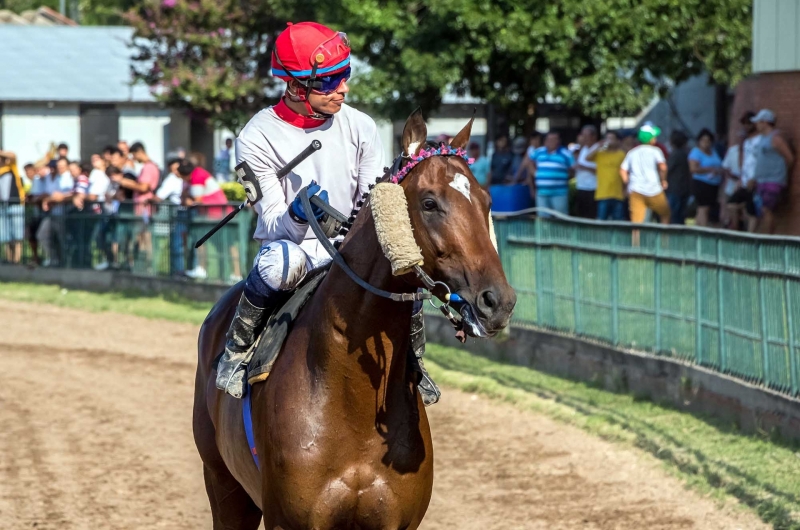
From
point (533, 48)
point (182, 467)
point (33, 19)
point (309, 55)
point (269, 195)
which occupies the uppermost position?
point (33, 19)

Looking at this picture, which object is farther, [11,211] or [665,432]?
[11,211]

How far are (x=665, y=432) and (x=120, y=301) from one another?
10869mm

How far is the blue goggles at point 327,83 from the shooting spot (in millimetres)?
5012

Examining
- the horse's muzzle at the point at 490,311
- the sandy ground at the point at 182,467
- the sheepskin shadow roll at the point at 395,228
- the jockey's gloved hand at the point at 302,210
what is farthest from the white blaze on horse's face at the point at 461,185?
the sandy ground at the point at 182,467

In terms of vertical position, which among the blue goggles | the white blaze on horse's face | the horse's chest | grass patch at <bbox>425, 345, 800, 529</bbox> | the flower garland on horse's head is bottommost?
grass patch at <bbox>425, 345, 800, 529</bbox>

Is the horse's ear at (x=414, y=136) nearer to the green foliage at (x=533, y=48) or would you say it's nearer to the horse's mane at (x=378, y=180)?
the horse's mane at (x=378, y=180)

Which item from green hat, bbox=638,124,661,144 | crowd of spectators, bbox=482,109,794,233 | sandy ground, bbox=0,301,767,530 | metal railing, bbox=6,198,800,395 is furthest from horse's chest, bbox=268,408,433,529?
green hat, bbox=638,124,661,144

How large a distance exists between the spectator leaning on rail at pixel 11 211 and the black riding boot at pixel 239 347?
16.9 meters

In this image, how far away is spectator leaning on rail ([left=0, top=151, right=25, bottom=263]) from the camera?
21.2 m

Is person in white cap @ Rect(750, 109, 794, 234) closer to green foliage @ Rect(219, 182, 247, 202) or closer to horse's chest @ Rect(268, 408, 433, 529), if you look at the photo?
horse's chest @ Rect(268, 408, 433, 529)

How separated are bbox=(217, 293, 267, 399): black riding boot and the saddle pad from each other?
0.06m

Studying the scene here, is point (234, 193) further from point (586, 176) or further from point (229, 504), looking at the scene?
point (229, 504)

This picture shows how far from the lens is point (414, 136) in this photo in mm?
4336

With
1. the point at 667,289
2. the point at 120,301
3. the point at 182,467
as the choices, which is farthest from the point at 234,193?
the point at 182,467
